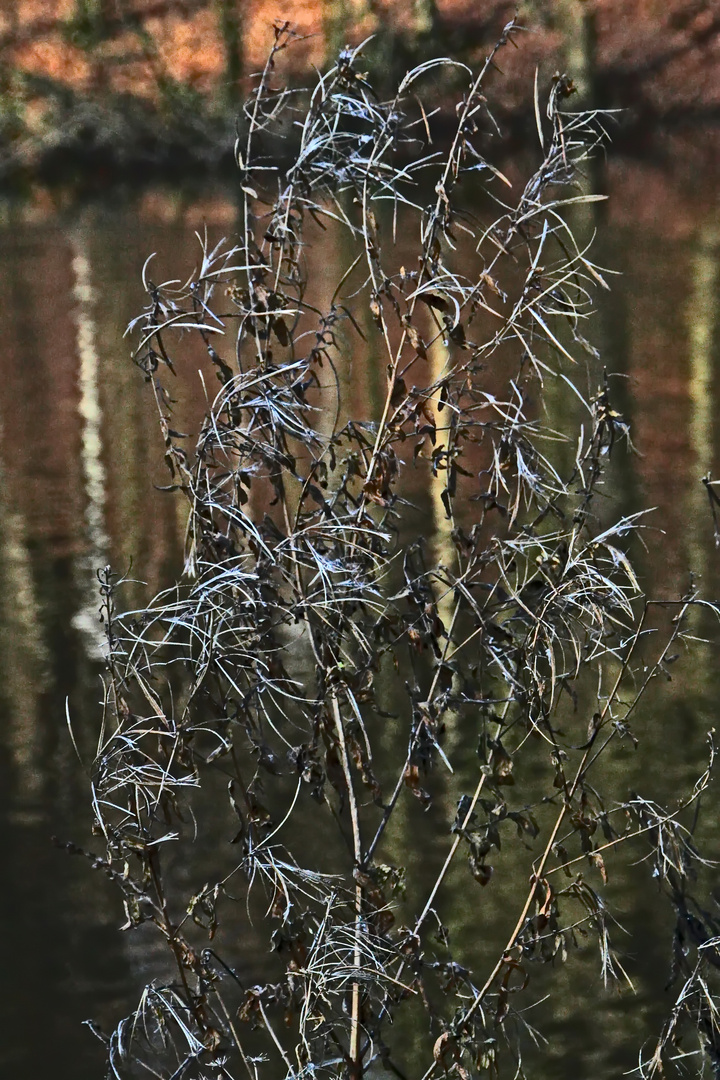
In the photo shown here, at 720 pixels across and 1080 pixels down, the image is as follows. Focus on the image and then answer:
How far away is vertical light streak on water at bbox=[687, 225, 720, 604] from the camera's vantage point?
9062 millimetres

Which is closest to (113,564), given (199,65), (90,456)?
(90,456)

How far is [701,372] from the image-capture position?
1318cm

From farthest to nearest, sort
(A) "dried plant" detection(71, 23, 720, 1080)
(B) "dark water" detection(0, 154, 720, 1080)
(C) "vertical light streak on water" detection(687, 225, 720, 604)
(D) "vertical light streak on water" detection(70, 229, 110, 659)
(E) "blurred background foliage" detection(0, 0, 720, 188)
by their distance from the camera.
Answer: (E) "blurred background foliage" detection(0, 0, 720, 188), (C) "vertical light streak on water" detection(687, 225, 720, 604), (D) "vertical light streak on water" detection(70, 229, 110, 659), (B) "dark water" detection(0, 154, 720, 1080), (A) "dried plant" detection(71, 23, 720, 1080)

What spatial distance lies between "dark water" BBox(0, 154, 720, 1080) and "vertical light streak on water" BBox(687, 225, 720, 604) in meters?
0.03

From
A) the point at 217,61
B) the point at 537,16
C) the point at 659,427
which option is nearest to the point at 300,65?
the point at 217,61

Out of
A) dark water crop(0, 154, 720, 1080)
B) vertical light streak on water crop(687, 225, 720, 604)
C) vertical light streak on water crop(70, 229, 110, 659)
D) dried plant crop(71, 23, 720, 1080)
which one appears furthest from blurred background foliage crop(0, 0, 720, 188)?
dried plant crop(71, 23, 720, 1080)

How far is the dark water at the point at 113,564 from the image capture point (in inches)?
198

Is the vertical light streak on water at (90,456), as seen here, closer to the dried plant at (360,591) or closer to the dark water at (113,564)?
the dark water at (113,564)

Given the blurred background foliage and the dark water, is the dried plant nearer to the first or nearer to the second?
the dark water

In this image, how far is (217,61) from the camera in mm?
35969

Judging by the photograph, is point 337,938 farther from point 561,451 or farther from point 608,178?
point 608,178

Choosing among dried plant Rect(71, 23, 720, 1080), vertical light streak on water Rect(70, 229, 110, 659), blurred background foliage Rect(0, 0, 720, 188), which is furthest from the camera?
blurred background foliage Rect(0, 0, 720, 188)

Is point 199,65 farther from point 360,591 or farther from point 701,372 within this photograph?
point 360,591

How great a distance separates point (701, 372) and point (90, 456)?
4692mm
